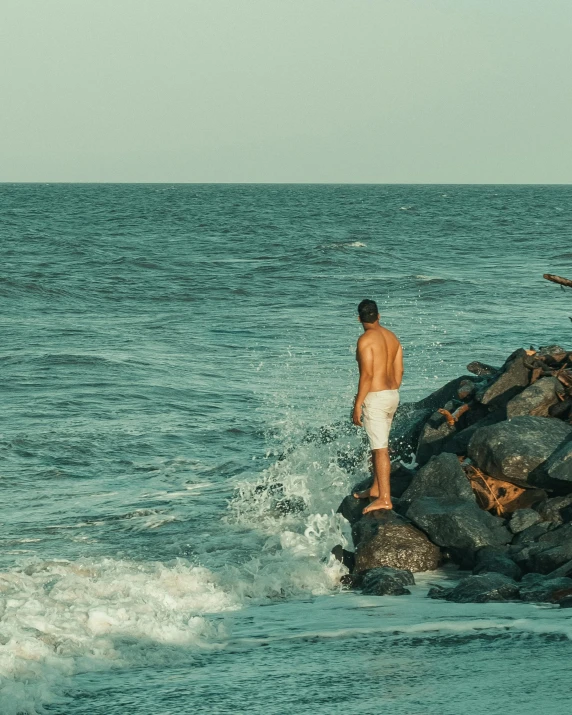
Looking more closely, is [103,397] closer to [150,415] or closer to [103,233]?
[150,415]

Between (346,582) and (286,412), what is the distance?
670 cm

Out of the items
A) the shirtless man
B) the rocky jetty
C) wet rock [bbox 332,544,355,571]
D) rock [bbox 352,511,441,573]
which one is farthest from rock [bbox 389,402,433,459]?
wet rock [bbox 332,544,355,571]

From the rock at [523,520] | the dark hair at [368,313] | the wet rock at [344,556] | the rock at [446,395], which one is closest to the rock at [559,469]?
the rock at [523,520]

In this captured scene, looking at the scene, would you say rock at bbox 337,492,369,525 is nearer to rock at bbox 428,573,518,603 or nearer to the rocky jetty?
the rocky jetty

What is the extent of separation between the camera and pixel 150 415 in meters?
13.9

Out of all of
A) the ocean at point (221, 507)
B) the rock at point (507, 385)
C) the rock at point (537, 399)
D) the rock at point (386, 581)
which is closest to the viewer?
the ocean at point (221, 507)

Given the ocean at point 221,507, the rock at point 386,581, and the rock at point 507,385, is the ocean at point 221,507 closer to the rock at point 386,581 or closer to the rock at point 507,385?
the rock at point 386,581

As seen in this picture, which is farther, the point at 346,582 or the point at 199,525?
the point at 199,525

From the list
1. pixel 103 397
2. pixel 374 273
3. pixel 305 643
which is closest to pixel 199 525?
pixel 305 643

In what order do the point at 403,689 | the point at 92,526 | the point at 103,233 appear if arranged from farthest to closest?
the point at 103,233, the point at 92,526, the point at 403,689

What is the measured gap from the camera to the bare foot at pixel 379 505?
8297 mm

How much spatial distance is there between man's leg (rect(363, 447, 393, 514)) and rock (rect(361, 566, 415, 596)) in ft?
3.08

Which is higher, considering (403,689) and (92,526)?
(403,689)

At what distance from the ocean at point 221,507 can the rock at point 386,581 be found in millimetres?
133
